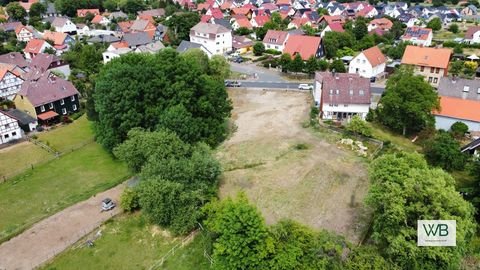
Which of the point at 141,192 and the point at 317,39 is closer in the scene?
the point at 141,192

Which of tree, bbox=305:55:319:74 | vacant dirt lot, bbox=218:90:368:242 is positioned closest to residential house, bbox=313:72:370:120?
vacant dirt lot, bbox=218:90:368:242

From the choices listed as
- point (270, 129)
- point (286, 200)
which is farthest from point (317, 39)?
point (286, 200)

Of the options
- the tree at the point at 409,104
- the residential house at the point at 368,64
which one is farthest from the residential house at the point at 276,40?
the tree at the point at 409,104

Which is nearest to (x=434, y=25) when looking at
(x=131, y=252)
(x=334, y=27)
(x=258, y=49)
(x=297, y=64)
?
(x=334, y=27)

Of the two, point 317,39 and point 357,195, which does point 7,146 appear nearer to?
point 357,195

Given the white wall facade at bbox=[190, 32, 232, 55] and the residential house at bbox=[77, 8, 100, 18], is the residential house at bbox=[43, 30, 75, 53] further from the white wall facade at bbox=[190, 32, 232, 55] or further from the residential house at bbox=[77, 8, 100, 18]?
the residential house at bbox=[77, 8, 100, 18]

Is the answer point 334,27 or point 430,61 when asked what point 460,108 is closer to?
point 430,61
